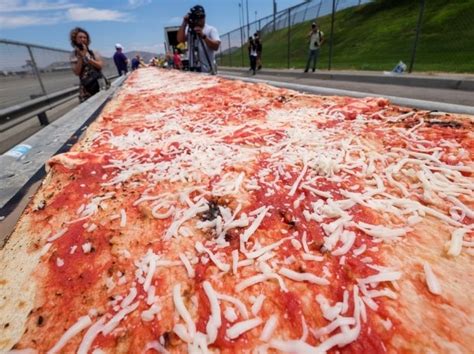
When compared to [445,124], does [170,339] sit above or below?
below

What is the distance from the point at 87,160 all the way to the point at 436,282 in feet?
7.71

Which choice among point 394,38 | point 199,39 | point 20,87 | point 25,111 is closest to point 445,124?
point 199,39

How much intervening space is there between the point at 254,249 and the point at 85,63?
7.47 meters

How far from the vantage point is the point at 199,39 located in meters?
7.96

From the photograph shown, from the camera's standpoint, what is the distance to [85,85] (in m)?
7.45

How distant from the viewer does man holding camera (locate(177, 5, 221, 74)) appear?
23.1ft

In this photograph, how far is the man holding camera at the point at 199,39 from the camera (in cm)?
705

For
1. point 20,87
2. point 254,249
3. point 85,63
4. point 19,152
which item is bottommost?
point 254,249

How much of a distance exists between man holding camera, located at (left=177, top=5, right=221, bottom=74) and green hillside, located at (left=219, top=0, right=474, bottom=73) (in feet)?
31.1

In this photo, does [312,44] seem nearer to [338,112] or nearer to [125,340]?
[338,112]

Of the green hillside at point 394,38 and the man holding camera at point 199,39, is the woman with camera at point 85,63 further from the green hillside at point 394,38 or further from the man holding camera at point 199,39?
the green hillside at point 394,38

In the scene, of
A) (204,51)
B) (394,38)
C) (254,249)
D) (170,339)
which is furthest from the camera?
(394,38)

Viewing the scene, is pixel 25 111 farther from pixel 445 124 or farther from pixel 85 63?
pixel 445 124

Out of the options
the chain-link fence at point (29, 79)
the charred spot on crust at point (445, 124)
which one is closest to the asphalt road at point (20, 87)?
the chain-link fence at point (29, 79)
